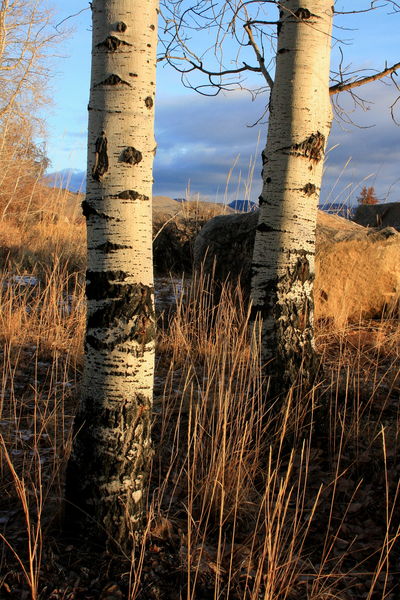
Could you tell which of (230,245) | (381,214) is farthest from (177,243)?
(381,214)

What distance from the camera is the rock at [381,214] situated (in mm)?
13600

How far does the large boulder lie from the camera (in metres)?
5.49

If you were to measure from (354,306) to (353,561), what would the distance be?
11.9ft

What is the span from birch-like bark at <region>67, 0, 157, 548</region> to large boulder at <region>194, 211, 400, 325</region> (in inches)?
135

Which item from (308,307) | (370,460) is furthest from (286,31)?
(370,460)

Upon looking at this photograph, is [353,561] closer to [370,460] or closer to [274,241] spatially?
[370,460]

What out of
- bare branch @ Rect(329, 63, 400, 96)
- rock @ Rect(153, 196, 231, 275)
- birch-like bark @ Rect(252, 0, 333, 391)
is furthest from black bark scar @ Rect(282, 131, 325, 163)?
rock @ Rect(153, 196, 231, 275)

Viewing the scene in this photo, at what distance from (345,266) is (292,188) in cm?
274

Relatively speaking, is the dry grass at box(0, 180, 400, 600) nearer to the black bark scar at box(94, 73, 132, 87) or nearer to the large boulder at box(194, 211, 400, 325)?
the black bark scar at box(94, 73, 132, 87)

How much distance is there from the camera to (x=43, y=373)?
4.25 m

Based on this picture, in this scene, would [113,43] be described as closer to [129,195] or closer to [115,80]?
[115,80]

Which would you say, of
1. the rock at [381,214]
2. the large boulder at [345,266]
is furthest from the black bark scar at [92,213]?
the rock at [381,214]

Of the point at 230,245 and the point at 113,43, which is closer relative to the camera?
the point at 113,43

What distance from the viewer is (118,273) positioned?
202 cm
